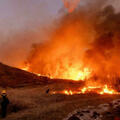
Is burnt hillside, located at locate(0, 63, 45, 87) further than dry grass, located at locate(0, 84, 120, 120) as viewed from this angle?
Yes

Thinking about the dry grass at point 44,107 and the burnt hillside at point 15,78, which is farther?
the burnt hillside at point 15,78

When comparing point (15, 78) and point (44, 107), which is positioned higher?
point (15, 78)

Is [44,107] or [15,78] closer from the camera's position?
[44,107]

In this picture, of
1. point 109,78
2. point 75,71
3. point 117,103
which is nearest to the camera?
point 117,103

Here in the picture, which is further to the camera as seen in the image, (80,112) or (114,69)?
(114,69)

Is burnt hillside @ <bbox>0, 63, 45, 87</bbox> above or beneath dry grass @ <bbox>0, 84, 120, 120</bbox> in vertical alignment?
above

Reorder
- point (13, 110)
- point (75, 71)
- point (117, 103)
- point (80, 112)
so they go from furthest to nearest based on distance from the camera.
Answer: point (75, 71), point (13, 110), point (117, 103), point (80, 112)

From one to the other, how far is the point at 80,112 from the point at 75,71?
166 feet

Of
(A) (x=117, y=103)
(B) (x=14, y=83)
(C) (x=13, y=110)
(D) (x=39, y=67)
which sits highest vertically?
(D) (x=39, y=67)

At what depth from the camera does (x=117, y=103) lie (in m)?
11.1

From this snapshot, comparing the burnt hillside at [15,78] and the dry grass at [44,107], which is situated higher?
the burnt hillside at [15,78]

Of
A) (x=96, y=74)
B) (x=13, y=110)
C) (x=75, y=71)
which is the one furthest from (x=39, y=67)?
(x=13, y=110)

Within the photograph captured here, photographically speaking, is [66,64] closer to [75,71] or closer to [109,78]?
[75,71]

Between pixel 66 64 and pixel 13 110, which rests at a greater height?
pixel 66 64
